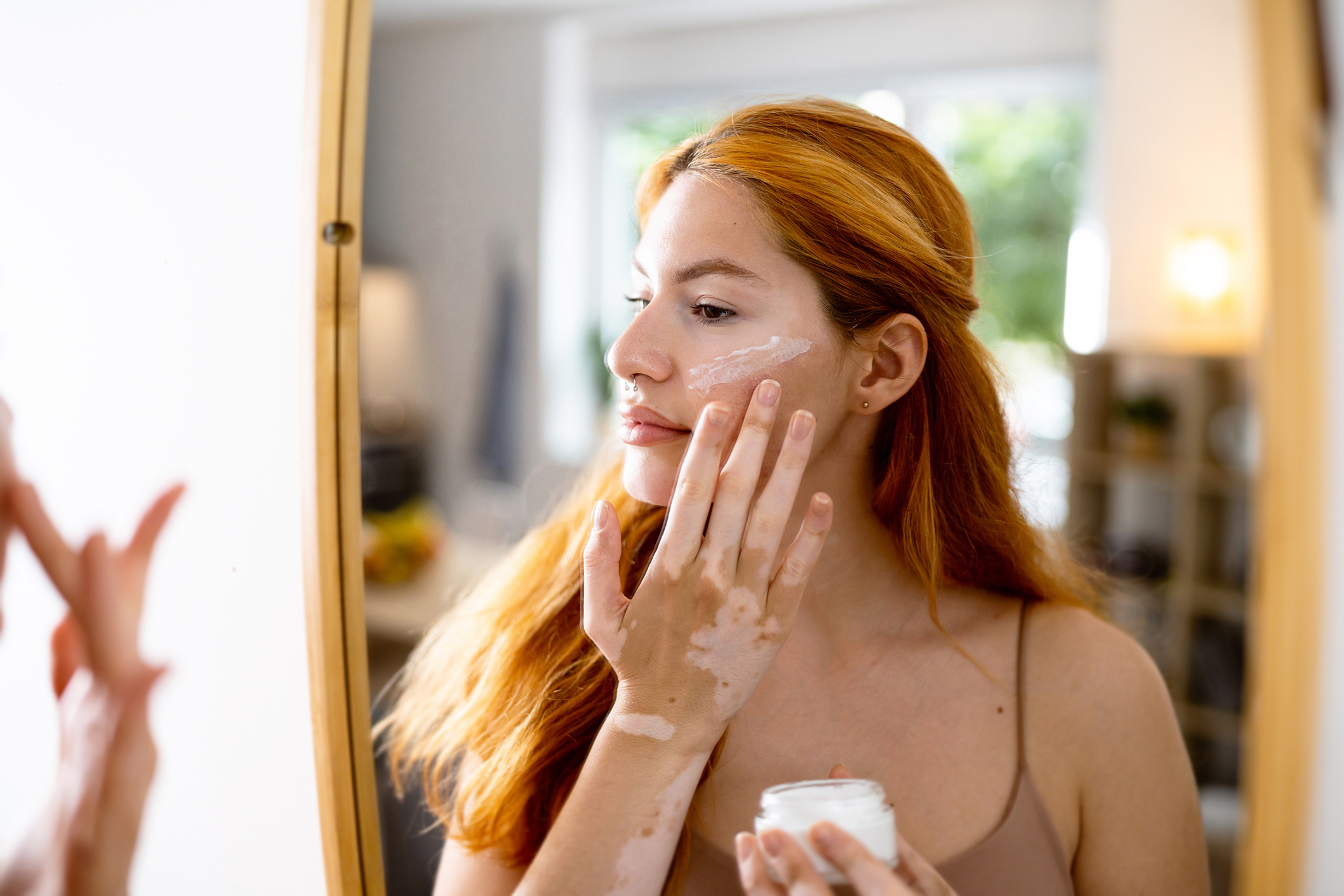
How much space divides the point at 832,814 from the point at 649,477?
0.79 feet

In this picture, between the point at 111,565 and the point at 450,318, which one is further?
the point at 450,318

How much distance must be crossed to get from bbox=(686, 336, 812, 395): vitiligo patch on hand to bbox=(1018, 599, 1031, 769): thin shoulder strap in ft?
0.93

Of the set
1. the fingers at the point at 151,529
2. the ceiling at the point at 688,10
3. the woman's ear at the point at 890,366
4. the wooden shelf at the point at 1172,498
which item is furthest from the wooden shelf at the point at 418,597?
the wooden shelf at the point at 1172,498

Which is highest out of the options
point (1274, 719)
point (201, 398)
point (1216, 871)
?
point (201, 398)

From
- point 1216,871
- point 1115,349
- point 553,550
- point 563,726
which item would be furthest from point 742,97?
point 1115,349

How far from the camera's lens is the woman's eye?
0.56 m

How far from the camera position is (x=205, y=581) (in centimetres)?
54

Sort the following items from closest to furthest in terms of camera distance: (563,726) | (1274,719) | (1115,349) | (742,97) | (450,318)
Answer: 1. (1274,719)
2. (563,726)
3. (742,97)
4. (450,318)
5. (1115,349)

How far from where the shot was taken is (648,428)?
1.89ft

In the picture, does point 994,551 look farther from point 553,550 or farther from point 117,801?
point 117,801

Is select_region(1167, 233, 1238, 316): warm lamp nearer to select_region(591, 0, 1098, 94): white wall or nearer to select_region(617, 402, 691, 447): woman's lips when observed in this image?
select_region(591, 0, 1098, 94): white wall

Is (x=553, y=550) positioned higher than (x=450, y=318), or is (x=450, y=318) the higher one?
(x=450, y=318)

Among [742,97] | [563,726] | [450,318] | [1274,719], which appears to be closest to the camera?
[1274,719]

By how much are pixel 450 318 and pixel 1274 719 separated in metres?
1.86
